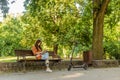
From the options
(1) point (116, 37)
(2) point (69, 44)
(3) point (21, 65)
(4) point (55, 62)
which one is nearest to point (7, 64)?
(3) point (21, 65)

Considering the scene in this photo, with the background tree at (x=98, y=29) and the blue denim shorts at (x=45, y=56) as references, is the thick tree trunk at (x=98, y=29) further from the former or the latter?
the blue denim shorts at (x=45, y=56)

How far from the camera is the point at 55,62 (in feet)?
47.1

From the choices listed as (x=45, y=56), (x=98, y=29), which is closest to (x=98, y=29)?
(x=98, y=29)

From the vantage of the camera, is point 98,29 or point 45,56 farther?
point 98,29

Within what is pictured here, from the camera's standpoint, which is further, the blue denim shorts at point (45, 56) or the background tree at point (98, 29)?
the background tree at point (98, 29)

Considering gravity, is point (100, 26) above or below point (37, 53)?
above

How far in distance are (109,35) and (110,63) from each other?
8.92 meters

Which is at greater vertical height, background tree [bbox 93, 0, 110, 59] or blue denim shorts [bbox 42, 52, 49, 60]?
background tree [bbox 93, 0, 110, 59]

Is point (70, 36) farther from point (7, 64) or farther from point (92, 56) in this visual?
point (7, 64)

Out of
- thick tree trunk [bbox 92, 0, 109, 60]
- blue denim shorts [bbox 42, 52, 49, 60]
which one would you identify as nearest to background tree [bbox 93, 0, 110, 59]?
thick tree trunk [bbox 92, 0, 109, 60]

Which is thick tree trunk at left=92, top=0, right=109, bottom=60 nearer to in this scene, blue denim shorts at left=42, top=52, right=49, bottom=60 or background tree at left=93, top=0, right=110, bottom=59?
background tree at left=93, top=0, right=110, bottom=59

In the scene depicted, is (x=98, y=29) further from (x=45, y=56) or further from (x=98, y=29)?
(x=45, y=56)

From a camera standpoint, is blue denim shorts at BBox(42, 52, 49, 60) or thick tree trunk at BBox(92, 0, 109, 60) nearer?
blue denim shorts at BBox(42, 52, 49, 60)

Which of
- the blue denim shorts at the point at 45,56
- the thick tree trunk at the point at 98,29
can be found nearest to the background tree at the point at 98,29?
the thick tree trunk at the point at 98,29
